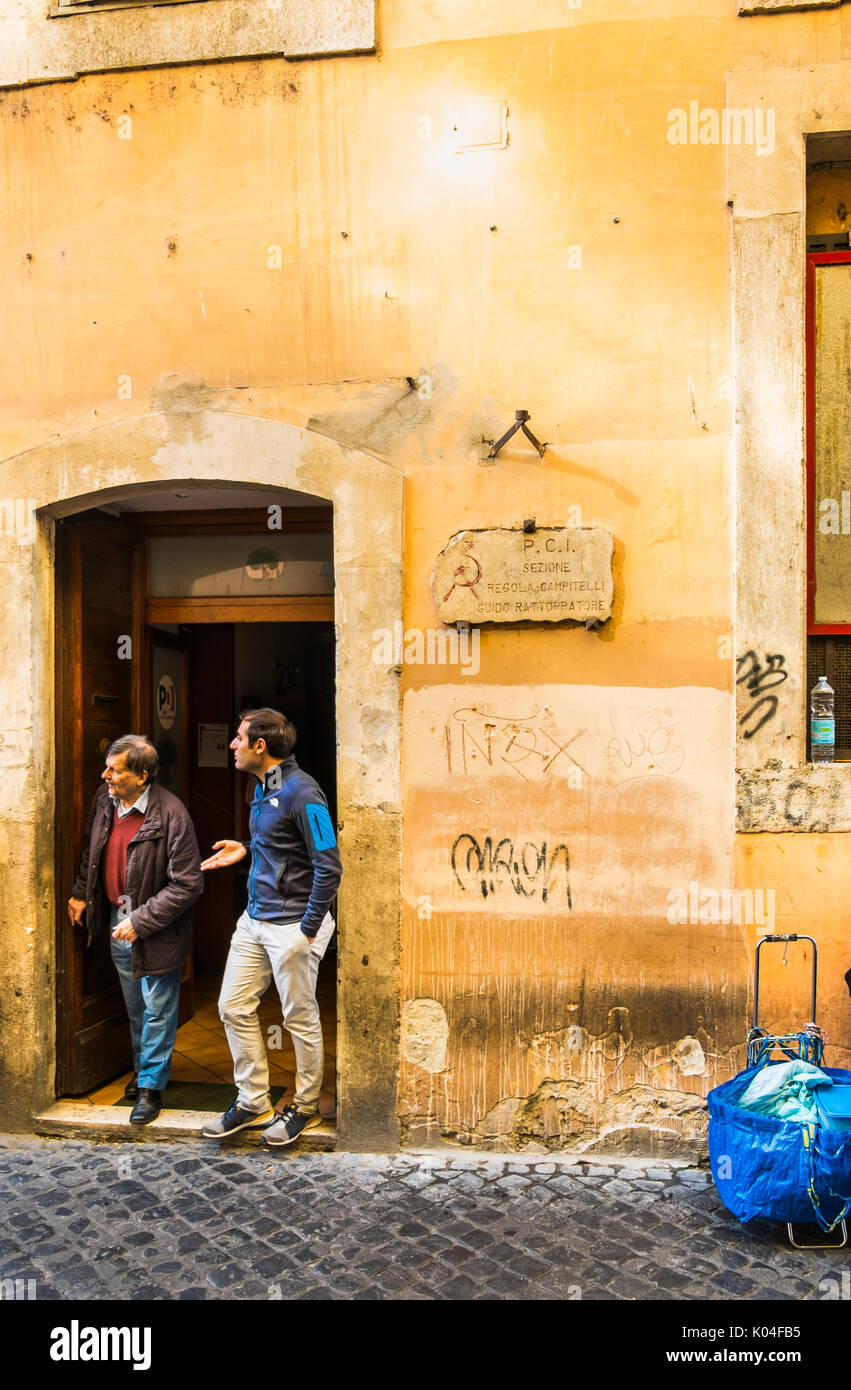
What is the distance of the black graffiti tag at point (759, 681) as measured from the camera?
4.30 meters

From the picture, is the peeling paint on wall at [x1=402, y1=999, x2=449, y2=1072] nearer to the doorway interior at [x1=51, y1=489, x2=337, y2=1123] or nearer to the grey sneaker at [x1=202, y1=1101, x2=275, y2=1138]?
the doorway interior at [x1=51, y1=489, x2=337, y2=1123]

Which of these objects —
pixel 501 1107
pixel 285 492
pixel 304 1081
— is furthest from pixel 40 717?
pixel 501 1107

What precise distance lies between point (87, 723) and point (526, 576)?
2531 mm

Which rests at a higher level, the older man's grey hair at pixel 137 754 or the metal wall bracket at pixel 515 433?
the metal wall bracket at pixel 515 433

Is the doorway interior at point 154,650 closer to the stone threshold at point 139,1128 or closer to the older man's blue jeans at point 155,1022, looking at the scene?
the stone threshold at point 139,1128

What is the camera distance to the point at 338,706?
459 centimetres

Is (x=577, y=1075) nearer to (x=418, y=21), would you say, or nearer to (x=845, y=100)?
(x=845, y=100)

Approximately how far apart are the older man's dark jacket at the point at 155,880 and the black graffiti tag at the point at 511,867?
132 centimetres

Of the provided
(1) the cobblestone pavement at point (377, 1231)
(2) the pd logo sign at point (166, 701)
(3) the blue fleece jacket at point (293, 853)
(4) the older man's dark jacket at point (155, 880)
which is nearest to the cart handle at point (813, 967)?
(1) the cobblestone pavement at point (377, 1231)

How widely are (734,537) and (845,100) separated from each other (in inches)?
77.9

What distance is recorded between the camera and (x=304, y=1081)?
177 inches
